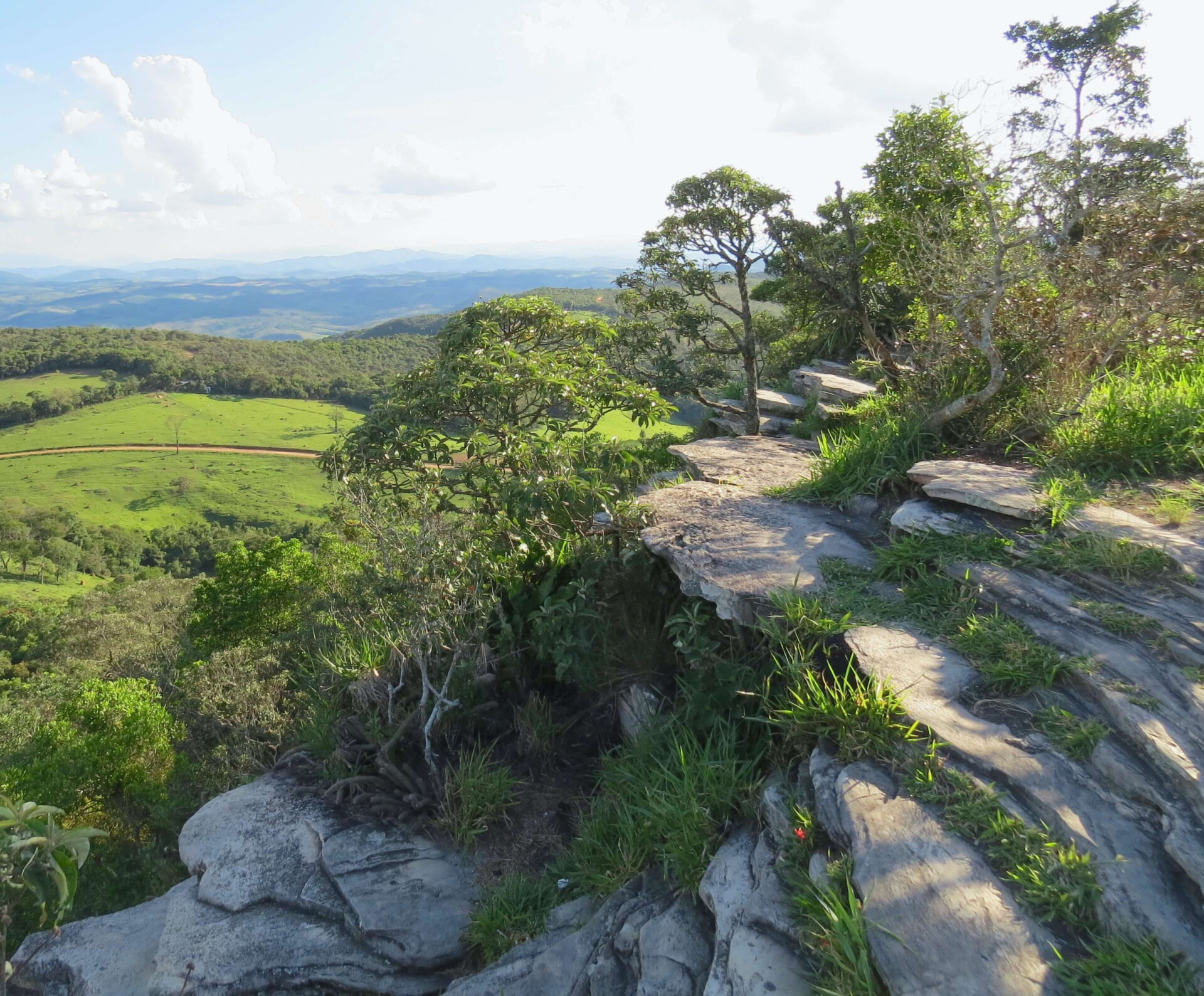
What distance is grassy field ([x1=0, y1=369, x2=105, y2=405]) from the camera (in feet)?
342

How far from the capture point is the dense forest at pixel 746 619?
343cm

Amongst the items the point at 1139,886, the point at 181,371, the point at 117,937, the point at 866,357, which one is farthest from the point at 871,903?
Answer: the point at 181,371

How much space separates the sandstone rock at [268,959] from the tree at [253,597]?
9866 millimetres

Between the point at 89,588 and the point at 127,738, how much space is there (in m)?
53.7

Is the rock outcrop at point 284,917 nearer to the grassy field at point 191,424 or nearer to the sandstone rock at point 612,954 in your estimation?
the sandstone rock at point 612,954

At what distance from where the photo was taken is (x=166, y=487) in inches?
3046

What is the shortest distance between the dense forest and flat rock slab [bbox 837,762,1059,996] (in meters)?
0.07

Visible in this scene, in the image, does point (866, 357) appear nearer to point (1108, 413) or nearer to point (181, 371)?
point (1108, 413)

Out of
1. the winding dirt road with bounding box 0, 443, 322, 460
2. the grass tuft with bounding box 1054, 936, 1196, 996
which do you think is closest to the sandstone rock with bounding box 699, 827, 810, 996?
the grass tuft with bounding box 1054, 936, 1196, 996

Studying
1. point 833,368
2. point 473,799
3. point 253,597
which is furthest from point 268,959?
point 833,368

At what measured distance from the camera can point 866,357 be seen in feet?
46.8

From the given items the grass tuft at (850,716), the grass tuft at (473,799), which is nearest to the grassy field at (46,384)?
the grass tuft at (473,799)

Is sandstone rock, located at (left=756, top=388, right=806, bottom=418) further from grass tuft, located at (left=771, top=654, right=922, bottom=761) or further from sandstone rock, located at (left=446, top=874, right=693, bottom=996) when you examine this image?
sandstone rock, located at (left=446, top=874, right=693, bottom=996)

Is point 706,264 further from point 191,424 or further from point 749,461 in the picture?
point 191,424
